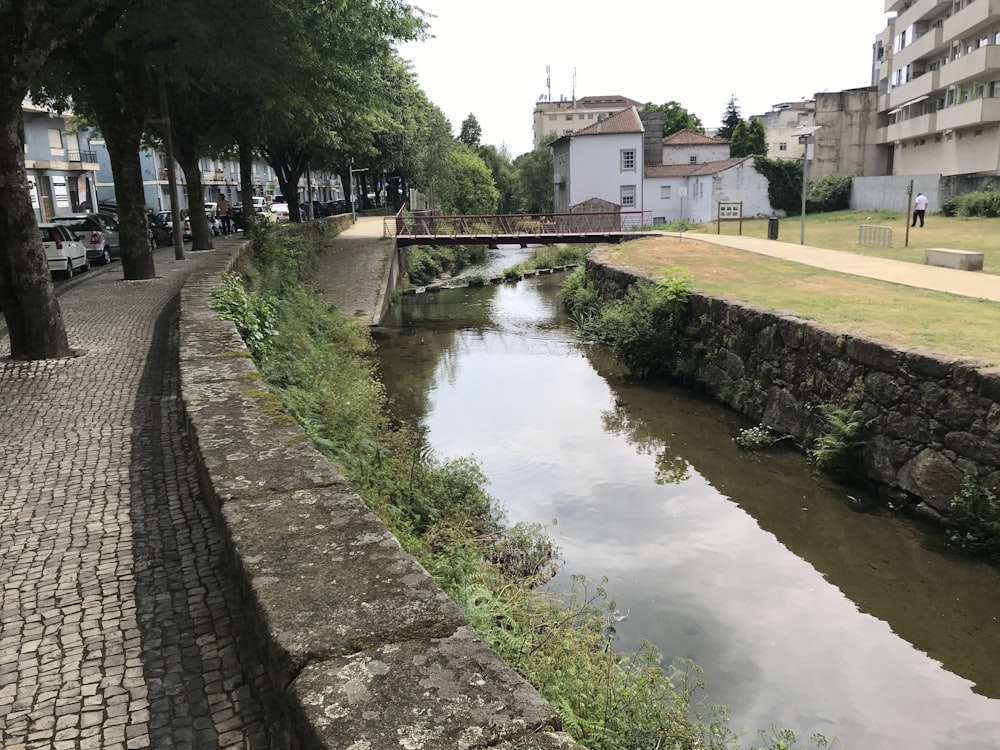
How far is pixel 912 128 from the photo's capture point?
45.0 m

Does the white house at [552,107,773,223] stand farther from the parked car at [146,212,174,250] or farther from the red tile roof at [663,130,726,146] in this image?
the parked car at [146,212,174,250]

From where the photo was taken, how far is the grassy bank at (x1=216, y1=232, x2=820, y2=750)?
507 centimetres

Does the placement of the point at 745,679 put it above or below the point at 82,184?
below

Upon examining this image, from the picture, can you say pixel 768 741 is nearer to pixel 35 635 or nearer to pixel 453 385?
pixel 35 635

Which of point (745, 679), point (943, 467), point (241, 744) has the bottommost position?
point (745, 679)

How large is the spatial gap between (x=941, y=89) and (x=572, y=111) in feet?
263

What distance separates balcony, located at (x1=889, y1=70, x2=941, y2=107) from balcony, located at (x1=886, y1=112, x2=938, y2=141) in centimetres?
121

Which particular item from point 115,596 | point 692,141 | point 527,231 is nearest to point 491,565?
point 115,596

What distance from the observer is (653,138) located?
59.2m

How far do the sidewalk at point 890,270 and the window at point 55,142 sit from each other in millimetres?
34214

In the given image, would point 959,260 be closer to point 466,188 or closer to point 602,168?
point 602,168

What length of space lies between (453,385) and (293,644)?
14.4 m

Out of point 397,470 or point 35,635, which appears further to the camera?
point 397,470

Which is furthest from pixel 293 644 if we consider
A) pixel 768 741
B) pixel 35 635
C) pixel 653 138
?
pixel 653 138
